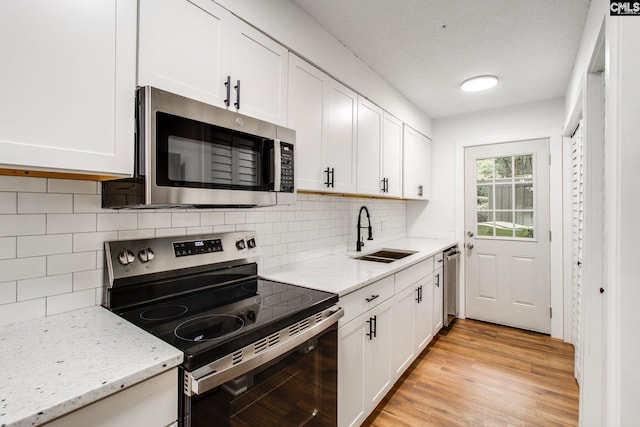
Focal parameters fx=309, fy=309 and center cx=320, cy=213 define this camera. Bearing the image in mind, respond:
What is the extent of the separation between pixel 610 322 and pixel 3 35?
2.07 m

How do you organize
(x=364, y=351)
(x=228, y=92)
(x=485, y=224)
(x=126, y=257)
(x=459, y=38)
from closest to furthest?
(x=126, y=257) → (x=228, y=92) → (x=364, y=351) → (x=459, y=38) → (x=485, y=224)

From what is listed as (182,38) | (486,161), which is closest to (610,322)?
(182,38)

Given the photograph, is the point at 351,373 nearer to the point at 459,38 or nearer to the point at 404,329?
the point at 404,329

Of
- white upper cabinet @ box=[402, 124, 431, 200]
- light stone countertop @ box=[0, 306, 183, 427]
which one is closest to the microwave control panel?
light stone countertop @ box=[0, 306, 183, 427]

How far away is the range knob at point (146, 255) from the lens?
1.27 meters

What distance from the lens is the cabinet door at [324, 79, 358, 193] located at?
201cm

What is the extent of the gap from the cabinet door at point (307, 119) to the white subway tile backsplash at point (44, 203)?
1.01 meters

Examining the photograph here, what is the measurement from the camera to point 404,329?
2.25 m

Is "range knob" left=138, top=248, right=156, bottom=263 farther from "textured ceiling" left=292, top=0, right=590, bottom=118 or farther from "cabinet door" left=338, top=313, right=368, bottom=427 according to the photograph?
A: "textured ceiling" left=292, top=0, right=590, bottom=118

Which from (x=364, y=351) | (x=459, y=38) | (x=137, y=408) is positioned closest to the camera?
(x=137, y=408)

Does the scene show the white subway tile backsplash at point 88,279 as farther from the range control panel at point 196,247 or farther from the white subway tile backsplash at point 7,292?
the range control panel at point 196,247

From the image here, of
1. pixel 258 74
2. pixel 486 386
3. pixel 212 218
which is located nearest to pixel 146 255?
pixel 212 218

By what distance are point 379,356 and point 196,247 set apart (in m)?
1.27

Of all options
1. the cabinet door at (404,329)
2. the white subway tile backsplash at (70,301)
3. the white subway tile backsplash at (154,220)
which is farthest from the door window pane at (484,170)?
the white subway tile backsplash at (70,301)
